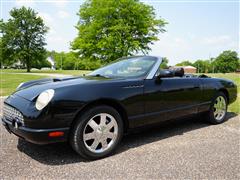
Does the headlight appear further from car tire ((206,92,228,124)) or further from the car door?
car tire ((206,92,228,124))

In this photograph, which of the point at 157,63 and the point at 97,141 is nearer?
the point at 97,141

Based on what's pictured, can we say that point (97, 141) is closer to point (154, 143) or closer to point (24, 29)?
point (154, 143)

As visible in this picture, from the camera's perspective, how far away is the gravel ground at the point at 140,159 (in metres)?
2.60

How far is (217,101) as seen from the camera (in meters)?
4.75

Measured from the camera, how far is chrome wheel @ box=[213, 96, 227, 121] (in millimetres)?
4732

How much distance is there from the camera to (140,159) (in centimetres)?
300

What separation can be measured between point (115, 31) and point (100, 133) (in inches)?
821

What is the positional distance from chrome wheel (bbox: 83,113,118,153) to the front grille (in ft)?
2.55

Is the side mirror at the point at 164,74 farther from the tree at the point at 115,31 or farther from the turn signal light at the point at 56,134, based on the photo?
the tree at the point at 115,31

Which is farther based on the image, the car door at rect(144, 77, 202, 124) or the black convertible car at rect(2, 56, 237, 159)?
the car door at rect(144, 77, 202, 124)

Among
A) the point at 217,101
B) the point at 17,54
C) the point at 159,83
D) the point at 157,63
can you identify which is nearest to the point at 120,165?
the point at 159,83

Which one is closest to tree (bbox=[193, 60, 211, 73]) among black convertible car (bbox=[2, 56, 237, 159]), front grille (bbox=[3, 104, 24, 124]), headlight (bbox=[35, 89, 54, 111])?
black convertible car (bbox=[2, 56, 237, 159])

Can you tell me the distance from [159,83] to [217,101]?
184cm

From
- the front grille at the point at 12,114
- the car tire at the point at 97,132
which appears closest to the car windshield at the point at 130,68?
the car tire at the point at 97,132
